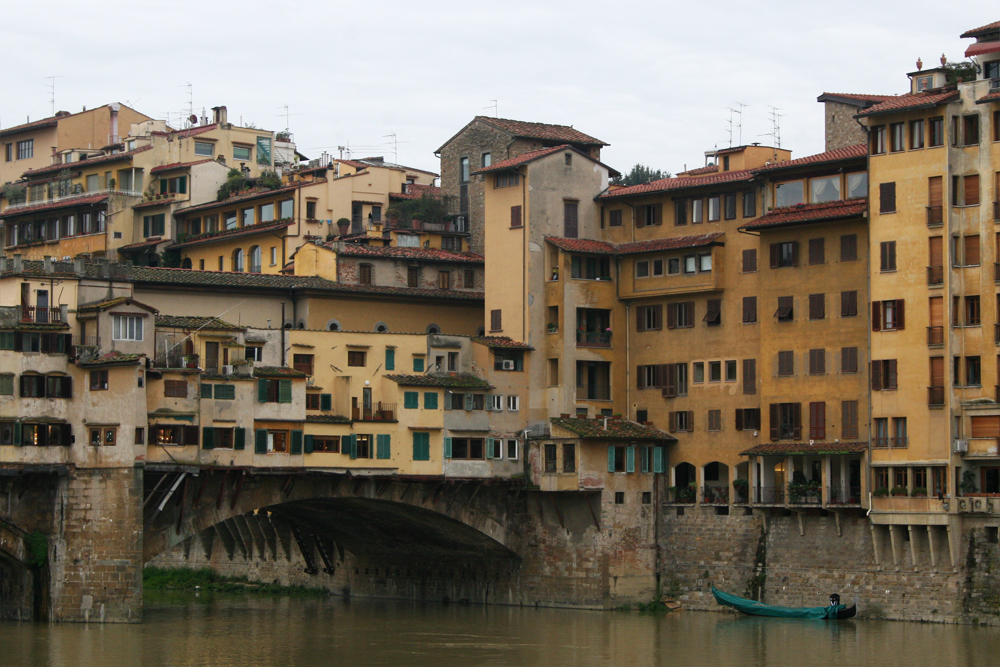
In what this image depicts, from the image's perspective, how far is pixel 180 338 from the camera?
79.4 m

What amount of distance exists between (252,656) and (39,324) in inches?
635

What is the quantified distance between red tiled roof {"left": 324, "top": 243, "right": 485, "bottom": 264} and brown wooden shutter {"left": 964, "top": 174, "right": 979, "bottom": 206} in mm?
26772

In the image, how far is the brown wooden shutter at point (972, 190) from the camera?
2990 inches

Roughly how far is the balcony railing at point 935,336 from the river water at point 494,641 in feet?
35.0

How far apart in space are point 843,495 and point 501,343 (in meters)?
16.5

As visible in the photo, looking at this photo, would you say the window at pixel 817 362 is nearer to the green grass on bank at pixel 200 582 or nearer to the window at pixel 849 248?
the window at pixel 849 248

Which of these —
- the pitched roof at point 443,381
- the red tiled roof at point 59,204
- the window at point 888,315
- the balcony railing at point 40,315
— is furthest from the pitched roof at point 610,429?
the red tiled roof at point 59,204

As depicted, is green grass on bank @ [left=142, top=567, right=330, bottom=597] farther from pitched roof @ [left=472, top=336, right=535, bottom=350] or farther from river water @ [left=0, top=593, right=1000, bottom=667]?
pitched roof @ [left=472, top=336, right=535, bottom=350]

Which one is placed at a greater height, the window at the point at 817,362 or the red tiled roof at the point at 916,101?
the red tiled roof at the point at 916,101

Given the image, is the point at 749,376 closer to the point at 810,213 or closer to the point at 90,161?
the point at 810,213

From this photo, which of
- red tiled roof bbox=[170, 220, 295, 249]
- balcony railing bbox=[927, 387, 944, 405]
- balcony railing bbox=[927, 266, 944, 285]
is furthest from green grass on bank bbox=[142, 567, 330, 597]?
balcony railing bbox=[927, 266, 944, 285]

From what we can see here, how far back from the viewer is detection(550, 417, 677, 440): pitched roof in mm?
84750

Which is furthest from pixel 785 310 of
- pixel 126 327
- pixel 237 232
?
pixel 237 232

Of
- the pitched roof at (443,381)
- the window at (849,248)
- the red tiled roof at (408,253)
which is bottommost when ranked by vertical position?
the pitched roof at (443,381)
